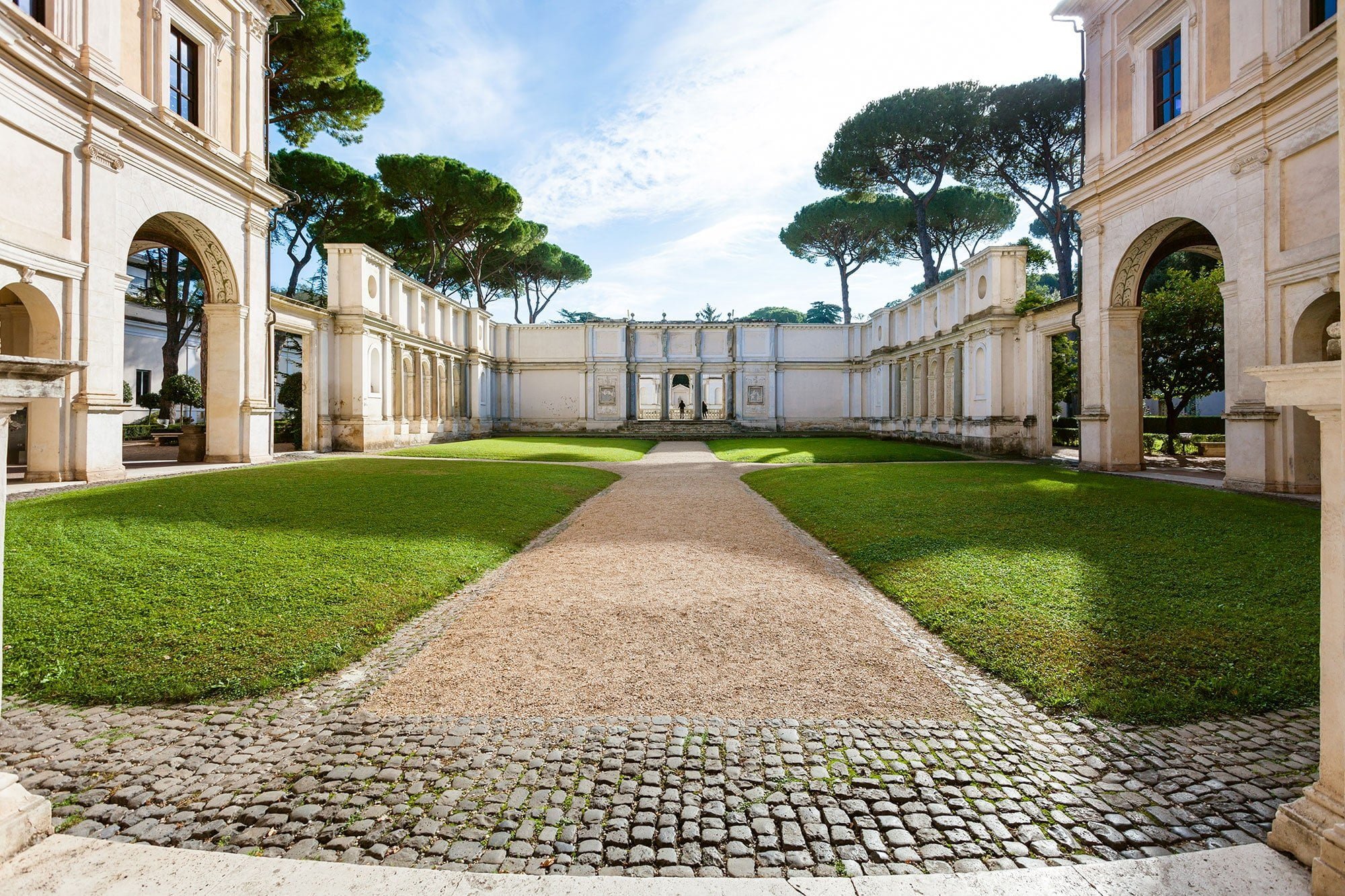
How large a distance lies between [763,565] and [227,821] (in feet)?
16.5

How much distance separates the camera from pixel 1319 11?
1012 centimetres

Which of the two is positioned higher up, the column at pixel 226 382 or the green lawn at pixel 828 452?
the column at pixel 226 382

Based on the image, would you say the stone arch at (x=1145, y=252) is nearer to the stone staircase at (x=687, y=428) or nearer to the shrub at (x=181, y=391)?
the stone staircase at (x=687, y=428)

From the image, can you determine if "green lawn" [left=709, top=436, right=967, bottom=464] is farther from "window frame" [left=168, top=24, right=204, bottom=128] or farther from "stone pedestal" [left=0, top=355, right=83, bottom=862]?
"stone pedestal" [left=0, top=355, right=83, bottom=862]

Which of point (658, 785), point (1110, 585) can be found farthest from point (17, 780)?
point (1110, 585)

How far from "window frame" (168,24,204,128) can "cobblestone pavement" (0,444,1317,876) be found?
15272 mm

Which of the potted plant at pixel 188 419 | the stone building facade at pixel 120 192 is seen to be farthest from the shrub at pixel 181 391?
the stone building facade at pixel 120 192

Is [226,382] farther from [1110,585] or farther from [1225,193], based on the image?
[1225,193]

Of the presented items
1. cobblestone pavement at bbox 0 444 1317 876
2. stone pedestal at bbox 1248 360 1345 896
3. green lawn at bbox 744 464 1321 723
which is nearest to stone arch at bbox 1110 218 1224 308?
green lawn at bbox 744 464 1321 723

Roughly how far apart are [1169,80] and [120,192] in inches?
830

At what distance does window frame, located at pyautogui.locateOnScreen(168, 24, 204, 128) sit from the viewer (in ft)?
43.8

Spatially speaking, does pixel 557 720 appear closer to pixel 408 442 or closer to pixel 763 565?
pixel 763 565

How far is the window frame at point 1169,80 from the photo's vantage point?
43.2 feet

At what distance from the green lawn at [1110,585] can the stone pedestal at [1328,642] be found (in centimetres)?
110
